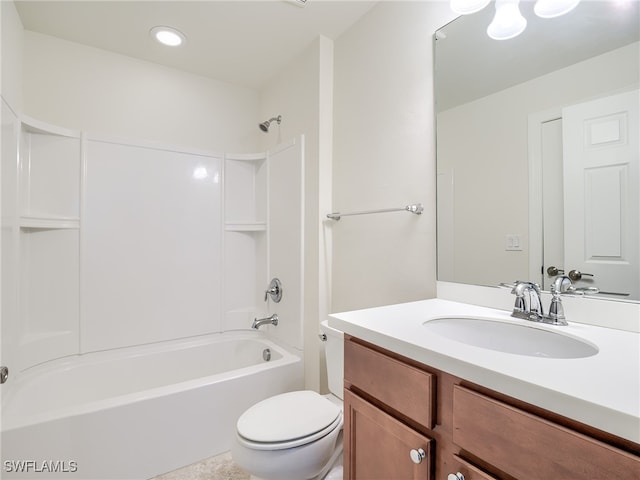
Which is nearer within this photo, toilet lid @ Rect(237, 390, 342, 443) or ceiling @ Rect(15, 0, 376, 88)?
toilet lid @ Rect(237, 390, 342, 443)

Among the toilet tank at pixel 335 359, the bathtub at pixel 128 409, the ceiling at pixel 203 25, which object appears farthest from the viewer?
the ceiling at pixel 203 25

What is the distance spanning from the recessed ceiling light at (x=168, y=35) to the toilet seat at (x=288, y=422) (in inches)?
86.8

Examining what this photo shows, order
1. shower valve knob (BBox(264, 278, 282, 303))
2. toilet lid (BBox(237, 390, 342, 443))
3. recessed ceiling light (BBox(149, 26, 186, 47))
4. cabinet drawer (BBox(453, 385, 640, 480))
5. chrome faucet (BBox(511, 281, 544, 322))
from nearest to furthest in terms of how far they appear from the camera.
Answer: cabinet drawer (BBox(453, 385, 640, 480)) → chrome faucet (BBox(511, 281, 544, 322)) → toilet lid (BBox(237, 390, 342, 443)) → recessed ceiling light (BBox(149, 26, 186, 47)) → shower valve knob (BBox(264, 278, 282, 303))

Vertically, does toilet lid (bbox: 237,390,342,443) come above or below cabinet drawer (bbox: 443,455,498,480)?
below

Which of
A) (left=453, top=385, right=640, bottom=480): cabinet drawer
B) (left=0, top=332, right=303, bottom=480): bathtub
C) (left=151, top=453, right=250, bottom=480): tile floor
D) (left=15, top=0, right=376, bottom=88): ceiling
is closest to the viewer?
(left=453, top=385, right=640, bottom=480): cabinet drawer

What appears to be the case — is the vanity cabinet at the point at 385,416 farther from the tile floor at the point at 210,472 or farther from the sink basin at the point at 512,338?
the tile floor at the point at 210,472

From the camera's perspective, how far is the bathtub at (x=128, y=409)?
1354 mm

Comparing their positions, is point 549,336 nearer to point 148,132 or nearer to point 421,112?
point 421,112

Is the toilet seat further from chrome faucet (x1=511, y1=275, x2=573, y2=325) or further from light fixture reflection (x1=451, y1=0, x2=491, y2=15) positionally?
light fixture reflection (x1=451, y1=0, x2=491, y2=15)

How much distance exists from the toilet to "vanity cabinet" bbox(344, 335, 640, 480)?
1.05ft

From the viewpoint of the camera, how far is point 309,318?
2.03 m

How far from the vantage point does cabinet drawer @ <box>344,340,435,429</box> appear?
72cm

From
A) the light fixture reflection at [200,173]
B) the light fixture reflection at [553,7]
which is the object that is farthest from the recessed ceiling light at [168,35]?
the light fixture reflection at [553,7]

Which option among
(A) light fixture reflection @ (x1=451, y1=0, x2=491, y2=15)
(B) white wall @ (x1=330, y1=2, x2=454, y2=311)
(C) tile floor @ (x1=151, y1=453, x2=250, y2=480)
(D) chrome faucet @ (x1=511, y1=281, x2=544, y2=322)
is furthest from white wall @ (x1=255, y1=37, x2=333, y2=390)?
(D) chrome faucet @ (x1=511, y1=281, x2=544, y2=322)
